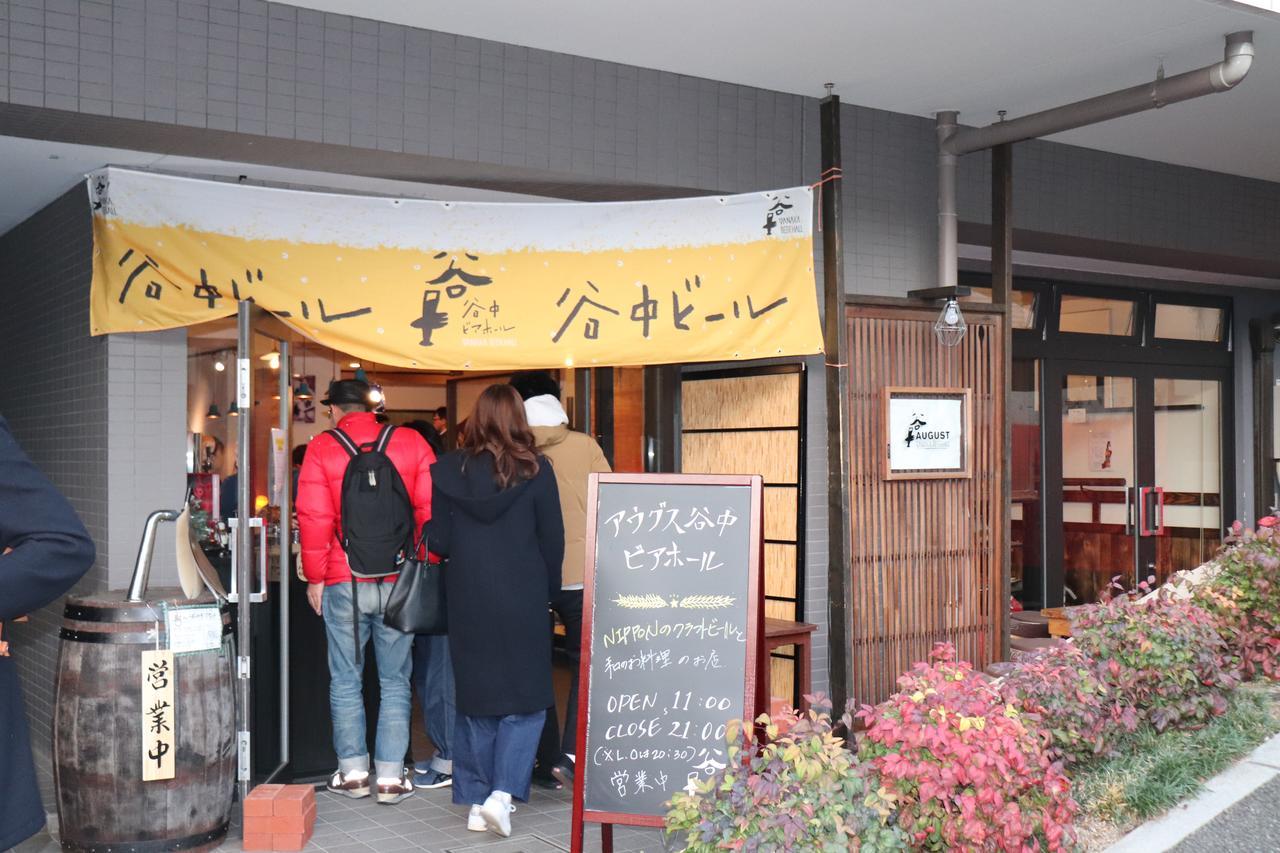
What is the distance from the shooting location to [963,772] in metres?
3.42

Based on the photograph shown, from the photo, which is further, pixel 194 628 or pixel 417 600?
pixel 417 600

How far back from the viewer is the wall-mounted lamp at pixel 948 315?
654 cm

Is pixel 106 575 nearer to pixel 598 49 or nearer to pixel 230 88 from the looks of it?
pixel 230 88

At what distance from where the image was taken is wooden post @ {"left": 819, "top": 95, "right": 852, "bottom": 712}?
6172 millimetres

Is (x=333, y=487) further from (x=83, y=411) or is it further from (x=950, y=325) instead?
(x=950, y=325)

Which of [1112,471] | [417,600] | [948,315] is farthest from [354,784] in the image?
[1112,471]

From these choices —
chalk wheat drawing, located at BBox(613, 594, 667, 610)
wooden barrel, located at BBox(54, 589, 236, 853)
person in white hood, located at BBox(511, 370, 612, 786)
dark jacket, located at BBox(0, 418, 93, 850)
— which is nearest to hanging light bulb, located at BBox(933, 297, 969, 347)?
person in white hood, located at BBox(511, 370, 612, 786)

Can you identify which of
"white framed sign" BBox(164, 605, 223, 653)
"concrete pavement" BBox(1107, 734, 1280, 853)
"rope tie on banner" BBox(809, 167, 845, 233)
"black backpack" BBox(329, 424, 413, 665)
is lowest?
"concrete pavement" BBox(1107, 734, 1280, 853)

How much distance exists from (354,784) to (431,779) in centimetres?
44

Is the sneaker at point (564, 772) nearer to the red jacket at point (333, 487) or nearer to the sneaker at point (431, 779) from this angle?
the sneaker at point (431, 779)

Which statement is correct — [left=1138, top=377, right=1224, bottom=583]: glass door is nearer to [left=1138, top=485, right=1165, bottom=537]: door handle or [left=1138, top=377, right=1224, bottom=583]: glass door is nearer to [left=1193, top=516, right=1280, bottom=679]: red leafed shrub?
[left=1138, top=485, right=1165, bottom=537]: door handle

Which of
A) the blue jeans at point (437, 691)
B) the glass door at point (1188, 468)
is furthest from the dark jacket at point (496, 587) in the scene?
the glass door at point (1188, 468)

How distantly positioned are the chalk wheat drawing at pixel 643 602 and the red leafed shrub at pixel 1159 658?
173cm

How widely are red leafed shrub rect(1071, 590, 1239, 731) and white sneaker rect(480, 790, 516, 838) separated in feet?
8.14
